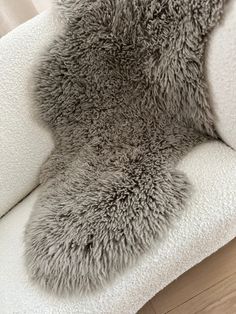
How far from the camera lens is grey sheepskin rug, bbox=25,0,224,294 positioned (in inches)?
25.9

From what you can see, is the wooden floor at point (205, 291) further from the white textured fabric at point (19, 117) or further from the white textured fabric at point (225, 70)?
the white textured fabric at point (19, 117)

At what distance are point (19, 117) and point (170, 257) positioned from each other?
528 mm

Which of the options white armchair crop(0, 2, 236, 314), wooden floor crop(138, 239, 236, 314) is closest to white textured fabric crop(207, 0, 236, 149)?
white armchair crop(0, 2, 236, 314)

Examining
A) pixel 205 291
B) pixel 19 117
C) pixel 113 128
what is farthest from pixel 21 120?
pixel 205 291

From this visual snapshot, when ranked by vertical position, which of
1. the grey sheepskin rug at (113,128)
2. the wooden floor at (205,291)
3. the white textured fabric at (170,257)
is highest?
the grey sheepskin rug at (113,128)

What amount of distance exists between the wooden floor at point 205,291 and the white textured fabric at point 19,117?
53cm

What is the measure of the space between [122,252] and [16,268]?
0.26 meters

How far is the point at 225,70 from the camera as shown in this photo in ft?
2.05

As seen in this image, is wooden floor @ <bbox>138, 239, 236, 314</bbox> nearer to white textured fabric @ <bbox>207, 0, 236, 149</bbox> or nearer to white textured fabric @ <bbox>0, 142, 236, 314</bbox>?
white textured fabric @ <bbox>0, 142, 236, 314</bbox>

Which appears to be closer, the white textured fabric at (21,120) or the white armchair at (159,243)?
the white armchair at (159,243)

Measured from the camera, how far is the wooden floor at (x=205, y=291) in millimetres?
886

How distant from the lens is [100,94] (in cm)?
82

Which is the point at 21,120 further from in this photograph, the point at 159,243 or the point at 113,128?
the point at 159,243

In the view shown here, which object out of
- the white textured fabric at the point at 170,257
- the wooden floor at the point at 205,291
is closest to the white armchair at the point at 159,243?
the white textured fabric at the point at 170,257
